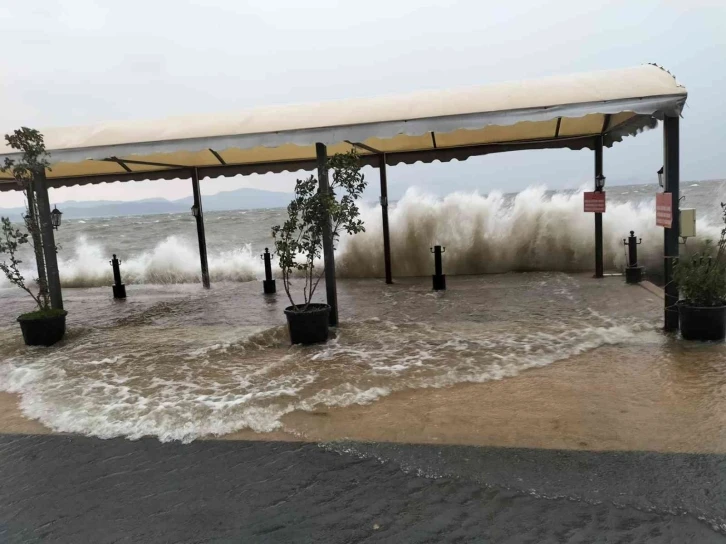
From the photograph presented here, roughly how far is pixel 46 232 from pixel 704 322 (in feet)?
24.3

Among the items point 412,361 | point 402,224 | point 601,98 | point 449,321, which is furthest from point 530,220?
point 412,361

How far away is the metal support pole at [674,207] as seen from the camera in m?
4.95

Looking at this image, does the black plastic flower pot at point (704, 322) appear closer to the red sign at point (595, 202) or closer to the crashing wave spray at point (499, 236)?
the red sign at point (595, 202)

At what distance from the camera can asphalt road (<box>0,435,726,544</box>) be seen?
7.52 feet

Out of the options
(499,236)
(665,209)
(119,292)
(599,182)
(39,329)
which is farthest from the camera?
(499,236)

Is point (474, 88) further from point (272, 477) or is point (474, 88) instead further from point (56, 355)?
point (56, 355)

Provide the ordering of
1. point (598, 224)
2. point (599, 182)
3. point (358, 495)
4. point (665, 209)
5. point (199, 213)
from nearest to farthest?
point (358, 495) → point (665, 209) → point (599, 182) → point (598, 224) → point (199, 213)

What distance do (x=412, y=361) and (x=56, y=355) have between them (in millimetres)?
3974

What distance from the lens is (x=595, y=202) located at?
8.34 metres

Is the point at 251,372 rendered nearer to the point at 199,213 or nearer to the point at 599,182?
the point at 599,182

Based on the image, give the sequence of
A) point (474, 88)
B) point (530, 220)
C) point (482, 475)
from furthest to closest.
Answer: point (530, 220) → point (474, 88) → point (482, 475)

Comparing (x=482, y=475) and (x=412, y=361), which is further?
(x=412, y=361)

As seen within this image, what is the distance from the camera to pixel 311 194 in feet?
18.0

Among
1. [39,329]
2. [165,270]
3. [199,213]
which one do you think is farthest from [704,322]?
[165,270]
